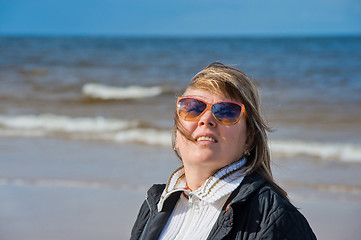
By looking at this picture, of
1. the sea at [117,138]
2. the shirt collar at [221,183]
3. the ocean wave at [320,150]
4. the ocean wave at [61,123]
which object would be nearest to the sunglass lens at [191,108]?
the shirt collar at [221,183]

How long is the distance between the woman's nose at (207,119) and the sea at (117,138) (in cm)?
43

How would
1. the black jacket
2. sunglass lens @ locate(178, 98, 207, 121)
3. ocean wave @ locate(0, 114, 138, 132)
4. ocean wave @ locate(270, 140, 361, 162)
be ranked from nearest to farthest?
1. the black jacket
2. sunglass lens @ locate(178, 98, 207, 121)
3. ocean wave @ locate(270, 140, 361, 162)
4. ocean wave @ locate(0, 114, 138, 132)

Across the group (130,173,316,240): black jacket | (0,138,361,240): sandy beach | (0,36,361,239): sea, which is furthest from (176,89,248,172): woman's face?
(0,138,361,240): sandy beach

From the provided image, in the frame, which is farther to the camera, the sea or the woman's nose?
the sea

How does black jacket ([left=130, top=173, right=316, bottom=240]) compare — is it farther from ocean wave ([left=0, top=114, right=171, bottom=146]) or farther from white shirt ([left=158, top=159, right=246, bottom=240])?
ocean wave ([left=0, top=114, right=171, bottom=146])

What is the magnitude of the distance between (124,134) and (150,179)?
3.70 m

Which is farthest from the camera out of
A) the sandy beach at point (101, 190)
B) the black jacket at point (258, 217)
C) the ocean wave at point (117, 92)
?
the ocean wave at point (117, 92)

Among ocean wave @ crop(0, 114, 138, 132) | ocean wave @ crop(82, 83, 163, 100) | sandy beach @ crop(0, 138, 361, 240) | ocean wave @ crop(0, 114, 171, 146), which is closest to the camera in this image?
sandy beach @ crop(0, 138, 361, 240)

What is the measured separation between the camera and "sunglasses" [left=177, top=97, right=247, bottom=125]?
6.77ft

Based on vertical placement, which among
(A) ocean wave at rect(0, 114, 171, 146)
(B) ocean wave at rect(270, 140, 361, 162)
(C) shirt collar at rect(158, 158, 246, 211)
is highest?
(A) ocean wave at rect(0, 114, 171, 146)

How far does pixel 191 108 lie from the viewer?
2.14m

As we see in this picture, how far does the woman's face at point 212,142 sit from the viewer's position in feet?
6.79

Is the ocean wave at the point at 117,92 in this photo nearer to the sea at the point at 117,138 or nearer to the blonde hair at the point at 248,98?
the sea at the point at 117,138

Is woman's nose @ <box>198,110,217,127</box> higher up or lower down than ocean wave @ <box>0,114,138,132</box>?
lower down
